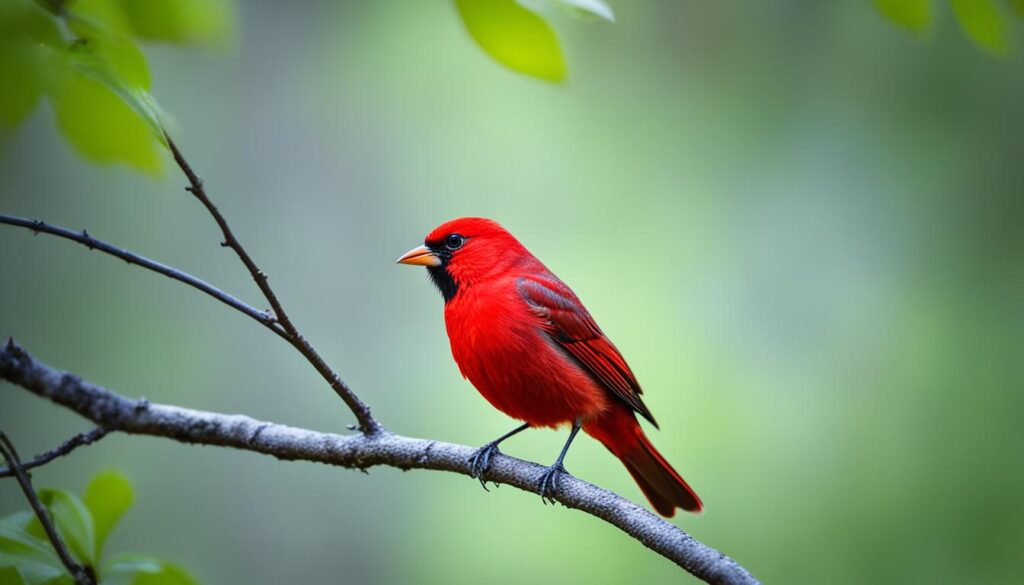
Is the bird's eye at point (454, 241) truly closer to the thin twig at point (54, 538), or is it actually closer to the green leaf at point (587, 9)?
the thin twig at point (54, 538)

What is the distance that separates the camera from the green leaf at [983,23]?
3.66ft

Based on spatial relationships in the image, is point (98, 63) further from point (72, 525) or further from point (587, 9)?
point (72, 525)

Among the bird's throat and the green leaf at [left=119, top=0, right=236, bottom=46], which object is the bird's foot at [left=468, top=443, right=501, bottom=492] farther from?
the green leaf at [left=119, top=0, right=236, bottom=46]

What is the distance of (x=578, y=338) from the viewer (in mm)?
3037

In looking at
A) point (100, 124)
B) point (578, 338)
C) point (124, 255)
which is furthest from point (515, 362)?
point (100, 124)

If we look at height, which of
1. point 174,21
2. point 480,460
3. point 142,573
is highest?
point 174,21

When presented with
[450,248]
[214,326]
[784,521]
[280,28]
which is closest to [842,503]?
[784,521]

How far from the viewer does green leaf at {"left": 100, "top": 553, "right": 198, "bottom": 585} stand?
146 cm

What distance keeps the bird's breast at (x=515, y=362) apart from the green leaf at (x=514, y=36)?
A: 5.38 ft

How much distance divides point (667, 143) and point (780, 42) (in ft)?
3.47

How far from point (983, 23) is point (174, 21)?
3.28 feet

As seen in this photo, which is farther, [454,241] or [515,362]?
[454,241]

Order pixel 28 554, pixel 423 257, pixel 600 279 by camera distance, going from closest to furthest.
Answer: pixel 28 554 → pixel 423 257 → pixel 600 279

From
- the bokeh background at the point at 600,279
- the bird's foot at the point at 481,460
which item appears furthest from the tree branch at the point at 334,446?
the bokeh background at the point at 600,279
